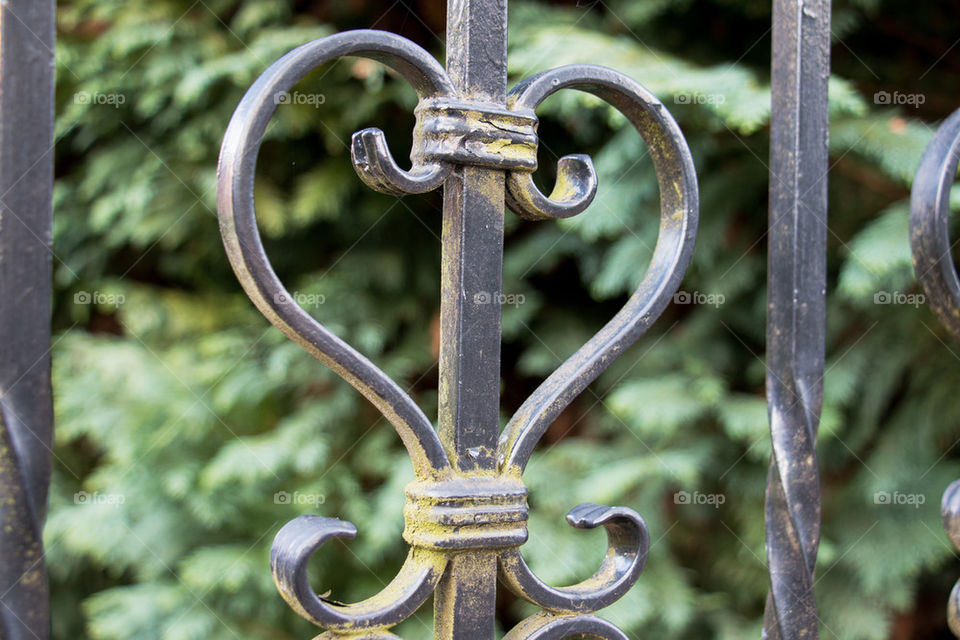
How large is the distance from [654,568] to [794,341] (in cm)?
98

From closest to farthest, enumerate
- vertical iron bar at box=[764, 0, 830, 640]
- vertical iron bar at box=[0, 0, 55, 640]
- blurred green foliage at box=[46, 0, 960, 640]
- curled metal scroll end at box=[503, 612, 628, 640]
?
vertical iron bar at box=[0, 0, 55, 640], curled metal scroll end at box=[503, 612, 628, 640], vertical iron bar at box=[764, 0, 830, 640], blurred green foliage at box=[46, 0, 960, 640]

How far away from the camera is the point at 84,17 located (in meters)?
1.97

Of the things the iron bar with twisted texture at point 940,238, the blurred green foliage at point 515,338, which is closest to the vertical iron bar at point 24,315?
the iron bar with twisted texture at point 940,238

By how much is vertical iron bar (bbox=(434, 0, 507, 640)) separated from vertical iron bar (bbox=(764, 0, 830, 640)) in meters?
0.29

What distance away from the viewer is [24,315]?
0.53 meters

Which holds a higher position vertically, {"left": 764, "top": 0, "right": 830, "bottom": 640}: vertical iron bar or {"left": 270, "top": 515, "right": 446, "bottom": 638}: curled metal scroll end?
{"left": 764, "top": 0, "right": 830, "bottom": 640}: vertical iron bar

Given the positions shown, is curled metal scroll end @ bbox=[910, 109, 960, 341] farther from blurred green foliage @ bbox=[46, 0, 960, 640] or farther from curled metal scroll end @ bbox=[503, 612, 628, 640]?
blurred green foliage @ bbox=[46, 0, 960, 640]

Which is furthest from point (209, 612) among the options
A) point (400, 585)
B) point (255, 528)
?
point (400, 585)

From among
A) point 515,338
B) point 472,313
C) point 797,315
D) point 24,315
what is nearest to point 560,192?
point 472,313

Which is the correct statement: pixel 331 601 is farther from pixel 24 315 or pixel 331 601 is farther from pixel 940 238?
pixel 940 238

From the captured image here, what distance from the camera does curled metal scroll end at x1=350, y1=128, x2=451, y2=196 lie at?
1.81 ft

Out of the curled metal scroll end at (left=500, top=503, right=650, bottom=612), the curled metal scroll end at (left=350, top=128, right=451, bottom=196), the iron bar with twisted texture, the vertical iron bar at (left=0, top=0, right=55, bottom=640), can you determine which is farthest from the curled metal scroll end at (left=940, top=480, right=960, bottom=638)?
the vertical iron bar at (left=0, top=0, right=55, bottom=640)

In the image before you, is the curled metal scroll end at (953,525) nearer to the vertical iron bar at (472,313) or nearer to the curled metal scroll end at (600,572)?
the curled metal scroll end at (600,572)

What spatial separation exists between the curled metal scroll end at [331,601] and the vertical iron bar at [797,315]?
334 mm
